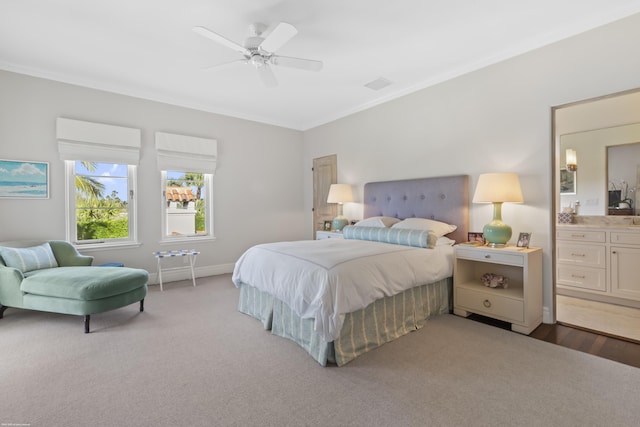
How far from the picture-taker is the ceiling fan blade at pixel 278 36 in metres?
2.20

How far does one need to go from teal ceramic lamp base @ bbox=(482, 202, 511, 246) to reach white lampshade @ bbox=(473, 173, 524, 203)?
15 centimetres

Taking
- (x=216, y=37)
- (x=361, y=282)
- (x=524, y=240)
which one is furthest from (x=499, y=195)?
(x=216, y=37)

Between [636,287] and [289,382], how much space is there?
3.72 m

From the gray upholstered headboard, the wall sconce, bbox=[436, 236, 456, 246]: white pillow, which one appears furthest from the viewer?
the wall sconce

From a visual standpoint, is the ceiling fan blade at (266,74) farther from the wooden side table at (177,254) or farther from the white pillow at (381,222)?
the wooden side table at (177,254)

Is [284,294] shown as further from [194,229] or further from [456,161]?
[194,229]

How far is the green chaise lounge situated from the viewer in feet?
9.02

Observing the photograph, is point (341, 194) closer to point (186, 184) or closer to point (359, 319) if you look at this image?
point (186, 184)

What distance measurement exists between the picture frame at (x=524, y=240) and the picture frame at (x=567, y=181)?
Result: 1.87 m

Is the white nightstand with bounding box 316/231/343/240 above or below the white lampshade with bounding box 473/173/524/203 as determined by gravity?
below

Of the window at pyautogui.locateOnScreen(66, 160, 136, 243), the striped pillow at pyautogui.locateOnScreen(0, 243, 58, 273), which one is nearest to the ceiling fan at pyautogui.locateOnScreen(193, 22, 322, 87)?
the window at pyautogui.locateOnScreen(66, 160, 136, 243)

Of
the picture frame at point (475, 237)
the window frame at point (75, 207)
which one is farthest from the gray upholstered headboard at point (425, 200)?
the window frame at point (75, 207)

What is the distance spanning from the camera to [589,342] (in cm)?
248

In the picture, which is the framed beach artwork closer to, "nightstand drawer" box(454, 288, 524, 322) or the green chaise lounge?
the green chaise lounge
